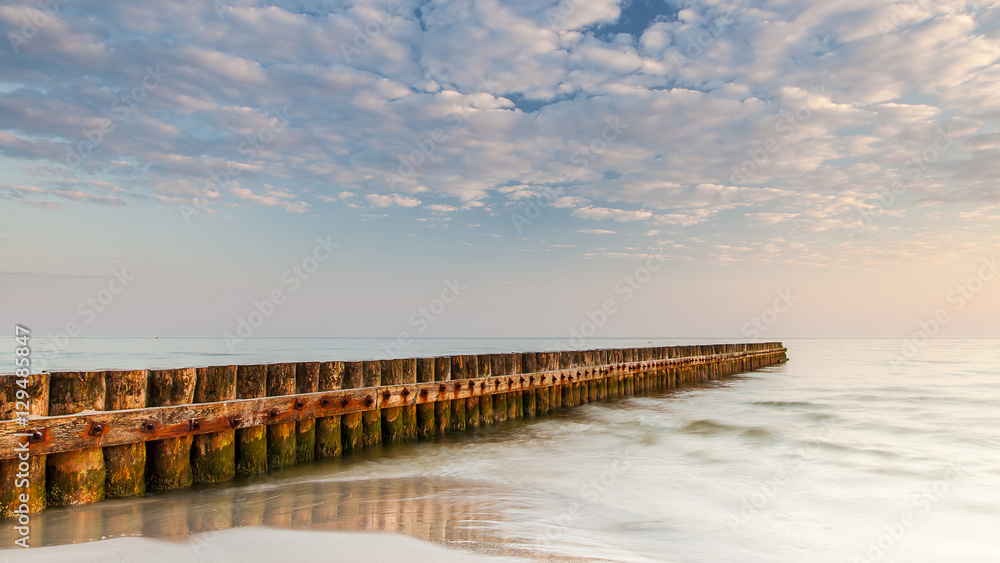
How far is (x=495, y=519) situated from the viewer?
15.7ft

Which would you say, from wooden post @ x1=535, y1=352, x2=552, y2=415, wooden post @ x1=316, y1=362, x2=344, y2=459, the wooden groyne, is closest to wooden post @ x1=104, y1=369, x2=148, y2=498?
the wooden groyne

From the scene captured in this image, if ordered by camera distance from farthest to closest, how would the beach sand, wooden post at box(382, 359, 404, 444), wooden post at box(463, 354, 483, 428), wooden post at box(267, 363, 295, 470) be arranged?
wooden post at box(463, 354, 483, 428) → wooden post at box(382, 359, 404, 444) → wooden post at box(267, 363, 295, 470) → the beach sand

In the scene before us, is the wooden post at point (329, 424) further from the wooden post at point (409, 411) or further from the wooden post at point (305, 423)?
the wooden post at point (409, 411)

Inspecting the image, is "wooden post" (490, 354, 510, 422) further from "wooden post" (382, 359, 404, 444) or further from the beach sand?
the beach sand

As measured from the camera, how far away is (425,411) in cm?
779

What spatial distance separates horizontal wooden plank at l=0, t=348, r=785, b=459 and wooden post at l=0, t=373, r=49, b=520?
9 cm

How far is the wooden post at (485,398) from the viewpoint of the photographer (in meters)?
8.78

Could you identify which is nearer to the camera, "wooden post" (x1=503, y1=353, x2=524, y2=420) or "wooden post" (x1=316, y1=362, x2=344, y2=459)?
"wooden post" (x1=316, y1=362, x2=344, y2=459)

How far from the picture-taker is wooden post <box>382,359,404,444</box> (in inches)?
277

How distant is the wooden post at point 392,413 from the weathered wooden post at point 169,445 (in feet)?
7.84

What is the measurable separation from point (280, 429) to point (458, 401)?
3.09 metres

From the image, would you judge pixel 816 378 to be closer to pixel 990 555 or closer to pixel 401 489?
pixel 990 555

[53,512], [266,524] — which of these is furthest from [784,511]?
[53,512]
